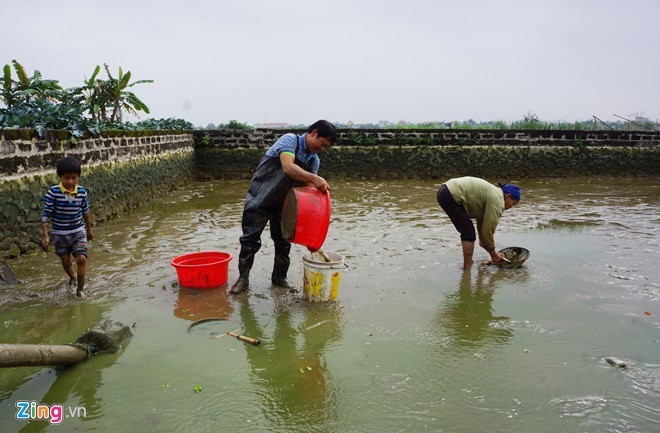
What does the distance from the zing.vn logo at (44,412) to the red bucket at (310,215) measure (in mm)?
2144

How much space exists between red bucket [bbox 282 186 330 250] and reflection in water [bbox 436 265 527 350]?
4.19 ft

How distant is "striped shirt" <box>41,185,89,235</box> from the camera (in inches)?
174

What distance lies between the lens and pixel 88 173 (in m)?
7.52

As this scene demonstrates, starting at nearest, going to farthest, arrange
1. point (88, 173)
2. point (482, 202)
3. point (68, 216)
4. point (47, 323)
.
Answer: point (47, 323), point (68, 216), point (482, 202), point (88, 173)

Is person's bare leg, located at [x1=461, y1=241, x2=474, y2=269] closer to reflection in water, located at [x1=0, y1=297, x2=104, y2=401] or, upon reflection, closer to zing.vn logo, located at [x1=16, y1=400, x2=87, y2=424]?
reflection in water, located at [x1=0, y1=297, x2=104, y2=401]

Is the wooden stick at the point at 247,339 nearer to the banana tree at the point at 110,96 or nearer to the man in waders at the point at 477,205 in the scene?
the man in waders at the point at 477,205

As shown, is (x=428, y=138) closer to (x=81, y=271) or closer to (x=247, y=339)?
(x=81, y=271)

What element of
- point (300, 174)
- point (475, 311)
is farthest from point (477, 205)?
point (300, 174)

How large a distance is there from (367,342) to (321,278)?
0.91 metres

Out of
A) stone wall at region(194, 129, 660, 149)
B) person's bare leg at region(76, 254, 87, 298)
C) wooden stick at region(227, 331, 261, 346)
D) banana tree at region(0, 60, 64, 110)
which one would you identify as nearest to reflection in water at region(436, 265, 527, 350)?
wooden stick at region(227, 331, 261, 346)

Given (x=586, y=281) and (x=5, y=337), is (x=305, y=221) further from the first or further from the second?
(x=586, y=281)

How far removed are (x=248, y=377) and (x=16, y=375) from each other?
4.78 feet

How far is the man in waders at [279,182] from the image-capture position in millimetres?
4375

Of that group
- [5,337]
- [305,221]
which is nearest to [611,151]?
[305,221]
